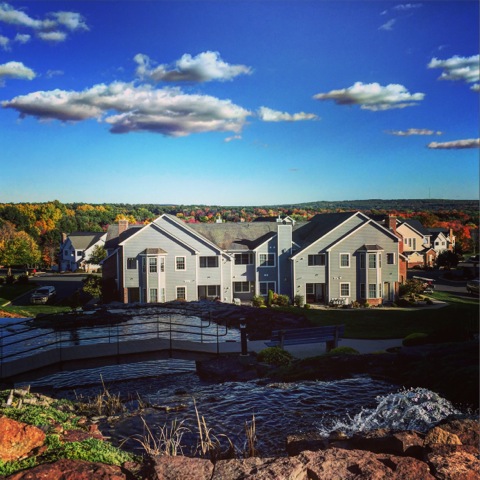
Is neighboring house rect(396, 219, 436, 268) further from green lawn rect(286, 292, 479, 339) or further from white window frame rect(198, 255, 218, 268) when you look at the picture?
white window frame rect(198, 255, 218, 268)

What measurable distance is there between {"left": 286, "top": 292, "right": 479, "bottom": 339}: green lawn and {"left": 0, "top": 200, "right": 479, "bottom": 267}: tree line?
932 mm

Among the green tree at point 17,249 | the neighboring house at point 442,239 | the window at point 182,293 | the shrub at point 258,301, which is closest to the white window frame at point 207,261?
the window at point 182,293

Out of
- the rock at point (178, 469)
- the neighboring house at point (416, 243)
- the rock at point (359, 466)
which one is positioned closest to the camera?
the rock at point (178, 469)

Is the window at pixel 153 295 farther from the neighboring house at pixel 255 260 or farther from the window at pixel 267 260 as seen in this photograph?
the window at pixel 267 260

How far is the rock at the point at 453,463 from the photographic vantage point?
5258mm

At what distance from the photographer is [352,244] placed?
761cm

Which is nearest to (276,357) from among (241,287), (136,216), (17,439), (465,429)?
(241,287)

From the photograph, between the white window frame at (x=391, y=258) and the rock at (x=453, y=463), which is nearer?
the rock at (x=453, y=463)

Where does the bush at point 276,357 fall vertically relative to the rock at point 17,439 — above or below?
above

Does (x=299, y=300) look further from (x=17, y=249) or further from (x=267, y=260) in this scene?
(x=17, y=249)

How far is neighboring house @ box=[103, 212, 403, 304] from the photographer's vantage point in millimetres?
6312

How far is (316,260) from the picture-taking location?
7309 millimetres

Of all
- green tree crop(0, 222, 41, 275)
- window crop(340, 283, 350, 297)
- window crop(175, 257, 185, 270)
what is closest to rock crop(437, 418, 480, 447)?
window crop(340, 283, 350, 297)

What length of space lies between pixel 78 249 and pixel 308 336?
10.9 ft
